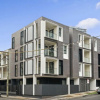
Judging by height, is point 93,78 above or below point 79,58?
below

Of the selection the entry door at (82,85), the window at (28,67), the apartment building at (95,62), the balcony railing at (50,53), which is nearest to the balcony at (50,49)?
the balcony railing at (50,53)

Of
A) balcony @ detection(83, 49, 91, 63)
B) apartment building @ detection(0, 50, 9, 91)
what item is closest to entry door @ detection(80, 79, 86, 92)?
balcony @ detection(83, 49, 91, 63)

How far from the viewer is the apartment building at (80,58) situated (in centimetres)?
3827

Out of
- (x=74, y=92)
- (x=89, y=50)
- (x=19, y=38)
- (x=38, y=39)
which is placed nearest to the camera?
(x=38, y=39)

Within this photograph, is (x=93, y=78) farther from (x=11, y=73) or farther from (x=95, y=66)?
(x=11, y=73)

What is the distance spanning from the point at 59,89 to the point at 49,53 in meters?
6.26

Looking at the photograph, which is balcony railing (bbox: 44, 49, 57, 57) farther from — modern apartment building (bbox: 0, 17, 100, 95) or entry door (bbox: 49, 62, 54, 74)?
entry door (bbox: 49, 62, 54, 74)

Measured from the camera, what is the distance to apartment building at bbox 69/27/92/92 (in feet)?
126

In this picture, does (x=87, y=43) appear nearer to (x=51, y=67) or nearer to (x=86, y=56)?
(x=86, y=56)

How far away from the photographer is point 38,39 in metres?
33.3

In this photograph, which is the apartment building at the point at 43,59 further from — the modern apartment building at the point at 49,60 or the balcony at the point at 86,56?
the balcony at the point at 86,56

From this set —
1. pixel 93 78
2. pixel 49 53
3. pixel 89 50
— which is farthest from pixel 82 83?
pixel 49 53

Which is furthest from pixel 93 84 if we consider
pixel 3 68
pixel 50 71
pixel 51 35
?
pixel 3 68

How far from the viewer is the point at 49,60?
34.9 meters
